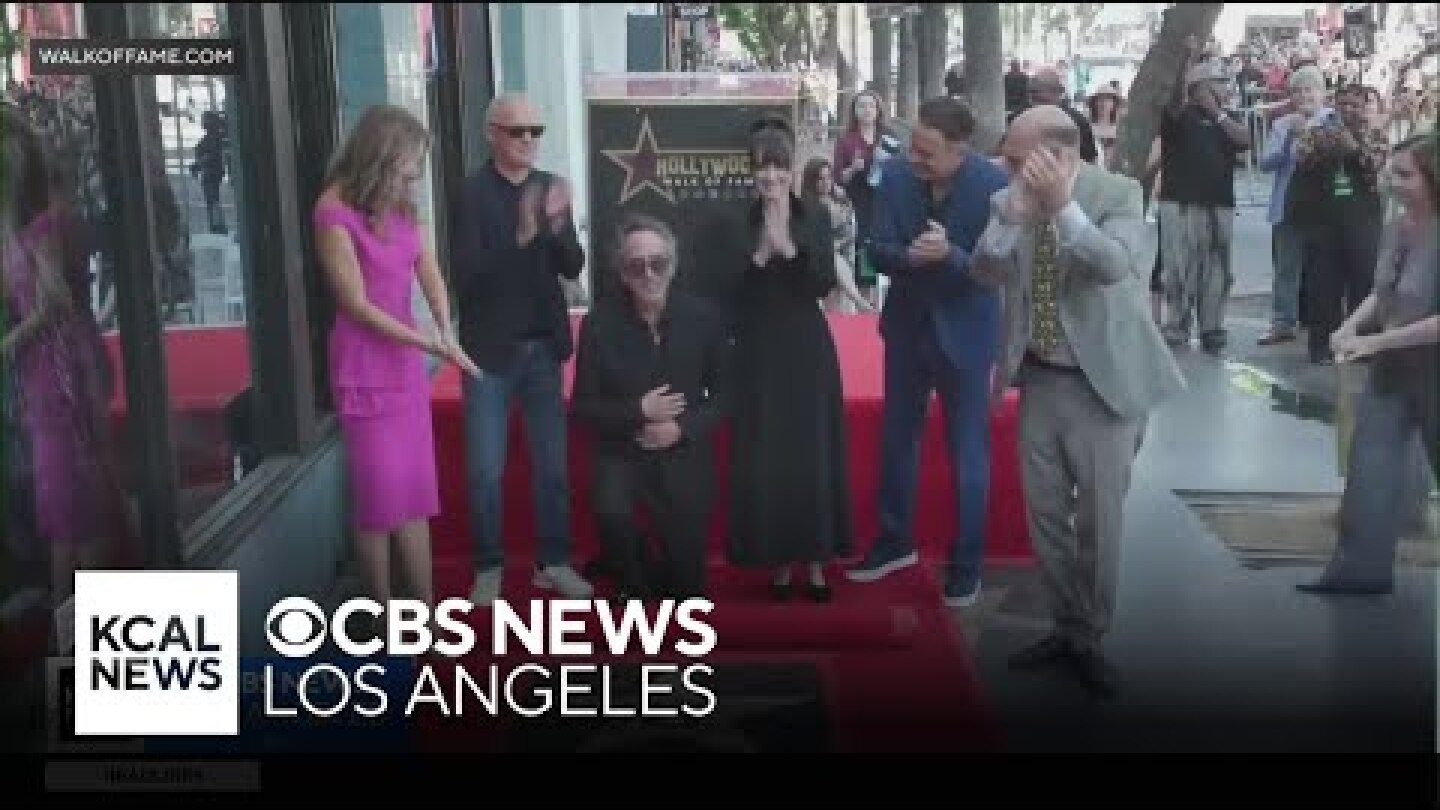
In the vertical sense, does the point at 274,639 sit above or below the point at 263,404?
below

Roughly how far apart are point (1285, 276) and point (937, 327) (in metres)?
0.38

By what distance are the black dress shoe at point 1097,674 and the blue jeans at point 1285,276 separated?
0.43 meters

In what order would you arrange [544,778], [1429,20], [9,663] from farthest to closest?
1. [544,778]
2. [9,663]
3. [1429,20]

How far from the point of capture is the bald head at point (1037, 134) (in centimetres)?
160

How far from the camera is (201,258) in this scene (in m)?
1.68

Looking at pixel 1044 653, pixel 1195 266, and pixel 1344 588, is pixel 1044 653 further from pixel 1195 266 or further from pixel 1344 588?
pixel 1195 266

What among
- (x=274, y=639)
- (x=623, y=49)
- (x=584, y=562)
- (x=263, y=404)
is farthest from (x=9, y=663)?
(x=623, y=49)

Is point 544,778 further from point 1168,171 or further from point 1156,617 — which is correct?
point 1168,171

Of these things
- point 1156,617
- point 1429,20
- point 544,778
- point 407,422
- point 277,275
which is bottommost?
point 544,778

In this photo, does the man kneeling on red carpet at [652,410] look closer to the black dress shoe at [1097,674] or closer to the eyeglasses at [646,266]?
the eyeglasses at [646,266]

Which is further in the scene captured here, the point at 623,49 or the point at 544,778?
the point at 544,778

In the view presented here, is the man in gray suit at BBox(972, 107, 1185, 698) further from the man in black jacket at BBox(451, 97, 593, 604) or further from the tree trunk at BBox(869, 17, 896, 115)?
the man in black jacket at BBox(451, 97, 593, 604)

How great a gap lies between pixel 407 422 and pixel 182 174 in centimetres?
36

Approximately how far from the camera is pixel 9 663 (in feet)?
5.48
